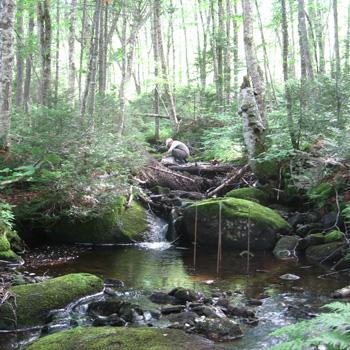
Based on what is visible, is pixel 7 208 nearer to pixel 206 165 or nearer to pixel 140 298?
pixel 140 298

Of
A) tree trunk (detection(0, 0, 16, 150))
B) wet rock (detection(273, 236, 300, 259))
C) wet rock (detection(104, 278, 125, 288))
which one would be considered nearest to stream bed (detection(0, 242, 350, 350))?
wet rock (detection(104, 278, 125, 288))

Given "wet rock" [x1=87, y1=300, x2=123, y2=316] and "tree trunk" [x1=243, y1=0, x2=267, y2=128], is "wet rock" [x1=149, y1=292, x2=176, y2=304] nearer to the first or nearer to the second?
"wet rock" [x1=87, y1=300, x2=123, y2=316]

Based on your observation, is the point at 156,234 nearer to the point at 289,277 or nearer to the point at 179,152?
the point at 289,277

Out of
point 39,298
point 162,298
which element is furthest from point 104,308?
point 162,298

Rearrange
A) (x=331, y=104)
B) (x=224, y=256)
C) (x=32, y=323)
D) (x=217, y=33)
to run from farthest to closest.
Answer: (x=217, y=33), (x=331, y=104), (x=224, y=256), (x=32, y=323)

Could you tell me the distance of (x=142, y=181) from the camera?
543 inches

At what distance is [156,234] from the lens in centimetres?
1209

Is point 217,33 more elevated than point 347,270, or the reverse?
point 217,33

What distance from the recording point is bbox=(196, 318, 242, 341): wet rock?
5.48 metres

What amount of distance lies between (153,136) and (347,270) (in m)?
→ 16.4

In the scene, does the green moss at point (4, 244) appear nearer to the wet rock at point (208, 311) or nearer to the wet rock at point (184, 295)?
the wet rock at point (184, 295)

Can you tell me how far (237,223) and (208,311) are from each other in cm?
474

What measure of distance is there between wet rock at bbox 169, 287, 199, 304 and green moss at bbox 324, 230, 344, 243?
404cm

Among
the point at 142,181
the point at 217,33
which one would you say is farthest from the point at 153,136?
the point at 142,181
